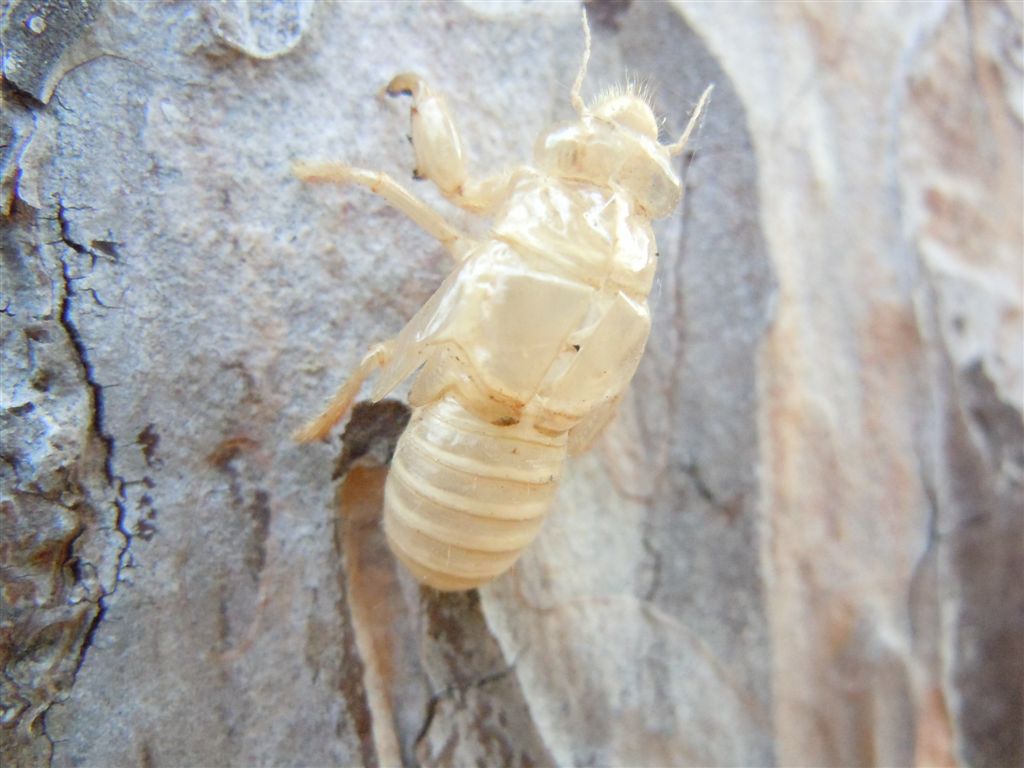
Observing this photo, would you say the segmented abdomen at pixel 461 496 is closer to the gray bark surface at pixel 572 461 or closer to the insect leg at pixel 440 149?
the gray bark surface at pixel 572 461

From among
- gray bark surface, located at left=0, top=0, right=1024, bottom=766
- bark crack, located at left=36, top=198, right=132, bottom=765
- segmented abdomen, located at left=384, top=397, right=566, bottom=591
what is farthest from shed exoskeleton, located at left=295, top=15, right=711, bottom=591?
bark crack, located at left=36, top=198, right=132, bottom=765

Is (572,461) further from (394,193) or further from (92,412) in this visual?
(92,412)

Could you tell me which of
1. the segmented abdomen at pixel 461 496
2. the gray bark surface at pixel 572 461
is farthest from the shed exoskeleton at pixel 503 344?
the gray bark surface at pixel 572 461

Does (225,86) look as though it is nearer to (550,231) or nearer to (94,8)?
(94,8)

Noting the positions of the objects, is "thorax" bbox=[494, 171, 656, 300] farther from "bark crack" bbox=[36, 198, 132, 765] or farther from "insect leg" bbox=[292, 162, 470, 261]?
"bark crack" bbox=[36, 198, 132, 765]

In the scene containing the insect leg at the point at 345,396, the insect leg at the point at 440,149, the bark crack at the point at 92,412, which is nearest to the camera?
the bark crack at the point at 92,412

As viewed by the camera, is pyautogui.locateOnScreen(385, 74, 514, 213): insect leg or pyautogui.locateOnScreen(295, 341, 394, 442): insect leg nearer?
pyautogui.locateOnScreen(295, 341, 394, 442): insect leg

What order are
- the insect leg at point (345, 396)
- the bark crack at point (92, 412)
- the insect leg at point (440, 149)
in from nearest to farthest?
the bark crack at point (92, 412)
the insect leg at point (345, 396)
the insect leg at point (440, 149)

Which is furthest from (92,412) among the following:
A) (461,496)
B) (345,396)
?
(461,496)
